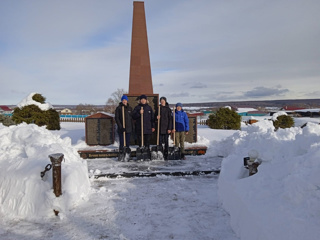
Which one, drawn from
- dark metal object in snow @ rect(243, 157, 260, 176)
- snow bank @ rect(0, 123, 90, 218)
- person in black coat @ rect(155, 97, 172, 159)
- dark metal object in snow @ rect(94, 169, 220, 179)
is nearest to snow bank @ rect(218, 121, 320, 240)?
dark metal object in snow @ rect(243, 157, 260, 176)

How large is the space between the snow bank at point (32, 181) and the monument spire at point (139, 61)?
4805 millimetres

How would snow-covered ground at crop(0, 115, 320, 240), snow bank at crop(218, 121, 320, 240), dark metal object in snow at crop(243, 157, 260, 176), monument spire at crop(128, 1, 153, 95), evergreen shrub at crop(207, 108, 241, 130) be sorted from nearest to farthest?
snow bank at crop(218, 121, 320, 240), snow-covered ground at crop(0, 115, 320, 240), dark metal object in snow at crop(243, 157, 260, 176), monument spire at crop(128, 1, 153, 95), evergreen shrub at crop(207, 108, 241, 130)

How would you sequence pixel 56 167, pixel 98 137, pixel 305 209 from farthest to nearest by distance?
pixel 98 137
pixel 56 167
pixel 305 209

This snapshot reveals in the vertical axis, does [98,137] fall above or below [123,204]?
above

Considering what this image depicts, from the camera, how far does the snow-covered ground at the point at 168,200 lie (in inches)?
85.6

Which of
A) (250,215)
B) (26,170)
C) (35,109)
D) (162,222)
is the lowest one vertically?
(162,222)

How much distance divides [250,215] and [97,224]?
6.28 feet

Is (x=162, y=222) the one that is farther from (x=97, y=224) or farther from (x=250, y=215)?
(x=250, y=215)

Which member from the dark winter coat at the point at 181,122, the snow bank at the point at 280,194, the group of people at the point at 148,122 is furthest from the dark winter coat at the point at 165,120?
the snow bank at the point at 280,194

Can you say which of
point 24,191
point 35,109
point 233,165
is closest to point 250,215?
point 233,165

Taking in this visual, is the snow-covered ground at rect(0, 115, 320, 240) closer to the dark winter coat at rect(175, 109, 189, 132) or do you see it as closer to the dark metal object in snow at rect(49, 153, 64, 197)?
the dark metal object in snow at rect(49, 153, 64, 197)

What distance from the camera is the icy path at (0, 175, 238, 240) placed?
289 centimetres

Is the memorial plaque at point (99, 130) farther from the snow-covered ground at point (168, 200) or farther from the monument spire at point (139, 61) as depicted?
the snow-covered ground at point (168, 200)

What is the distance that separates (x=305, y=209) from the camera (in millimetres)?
1989
